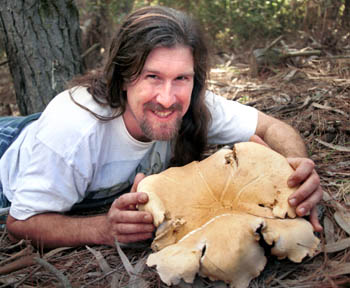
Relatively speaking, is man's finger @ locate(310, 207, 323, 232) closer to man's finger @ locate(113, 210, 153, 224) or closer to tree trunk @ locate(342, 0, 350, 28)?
man's finger @ locate(113, 210, 153, 224)

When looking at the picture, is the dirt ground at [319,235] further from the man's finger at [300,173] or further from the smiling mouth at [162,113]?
the smiling mouth at [162,113]

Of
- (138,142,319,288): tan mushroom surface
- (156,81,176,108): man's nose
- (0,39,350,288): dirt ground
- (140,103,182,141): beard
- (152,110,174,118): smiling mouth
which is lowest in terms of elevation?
(0,39,350,288): dirt ground

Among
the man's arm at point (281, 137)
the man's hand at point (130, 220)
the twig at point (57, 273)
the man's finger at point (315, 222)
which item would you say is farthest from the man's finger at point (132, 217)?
the man's arm at point (281, 137)

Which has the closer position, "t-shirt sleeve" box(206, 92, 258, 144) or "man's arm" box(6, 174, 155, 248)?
"man's arm" box(6, 174, 155, 248)

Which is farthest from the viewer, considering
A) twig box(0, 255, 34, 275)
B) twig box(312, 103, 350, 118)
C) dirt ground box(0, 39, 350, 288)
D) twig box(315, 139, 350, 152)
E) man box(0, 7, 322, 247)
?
twig box(312, 103, 350, 118)

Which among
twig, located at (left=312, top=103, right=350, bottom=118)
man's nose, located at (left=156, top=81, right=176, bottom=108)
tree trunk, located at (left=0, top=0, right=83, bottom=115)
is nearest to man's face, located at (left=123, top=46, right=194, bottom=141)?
man's nose, located at (left=156, top=81, right=176, bottom=108)

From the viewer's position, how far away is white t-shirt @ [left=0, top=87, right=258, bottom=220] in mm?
2029

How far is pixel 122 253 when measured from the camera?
1813mm

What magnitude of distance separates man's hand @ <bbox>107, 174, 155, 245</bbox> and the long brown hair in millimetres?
668

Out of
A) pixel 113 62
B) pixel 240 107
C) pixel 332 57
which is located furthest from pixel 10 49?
pixel 332 57

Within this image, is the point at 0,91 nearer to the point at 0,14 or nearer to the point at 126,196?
the point at 0,14

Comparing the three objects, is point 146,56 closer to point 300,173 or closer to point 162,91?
point 162,91

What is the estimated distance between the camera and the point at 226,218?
1.59 metres

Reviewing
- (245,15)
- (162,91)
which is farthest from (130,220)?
(245,15)
